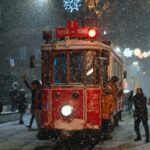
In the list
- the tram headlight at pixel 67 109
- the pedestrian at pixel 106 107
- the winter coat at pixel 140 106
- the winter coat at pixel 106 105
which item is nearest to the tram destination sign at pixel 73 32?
the pedestrian at pixel 106 107

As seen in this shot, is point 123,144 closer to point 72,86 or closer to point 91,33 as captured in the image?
point 72,86

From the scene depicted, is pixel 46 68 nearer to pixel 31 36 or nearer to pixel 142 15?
pixel 142 15

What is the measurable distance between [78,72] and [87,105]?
3.08 ft

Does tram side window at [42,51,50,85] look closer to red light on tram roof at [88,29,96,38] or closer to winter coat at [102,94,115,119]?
red light on tram roof at [88,29,96,38]

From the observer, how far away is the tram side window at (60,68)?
523 inches

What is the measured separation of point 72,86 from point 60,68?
637 millimetres

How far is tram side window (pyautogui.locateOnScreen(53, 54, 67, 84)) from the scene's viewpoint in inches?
523

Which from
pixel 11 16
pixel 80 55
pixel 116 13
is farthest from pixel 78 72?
pixel 11 16

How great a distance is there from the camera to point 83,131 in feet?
43.0

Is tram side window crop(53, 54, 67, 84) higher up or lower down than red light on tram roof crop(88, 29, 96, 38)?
lower down

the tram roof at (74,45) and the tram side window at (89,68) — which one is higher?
the tram roof at (74,45)

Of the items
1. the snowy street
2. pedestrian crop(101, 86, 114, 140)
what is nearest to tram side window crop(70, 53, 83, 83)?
pedestrian crop(101, 86, 114, 140)

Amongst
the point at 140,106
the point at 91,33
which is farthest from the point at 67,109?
the point at 140,106

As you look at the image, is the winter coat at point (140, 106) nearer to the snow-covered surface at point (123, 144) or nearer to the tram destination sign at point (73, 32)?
the snow-covered surface at point (123, 144)
